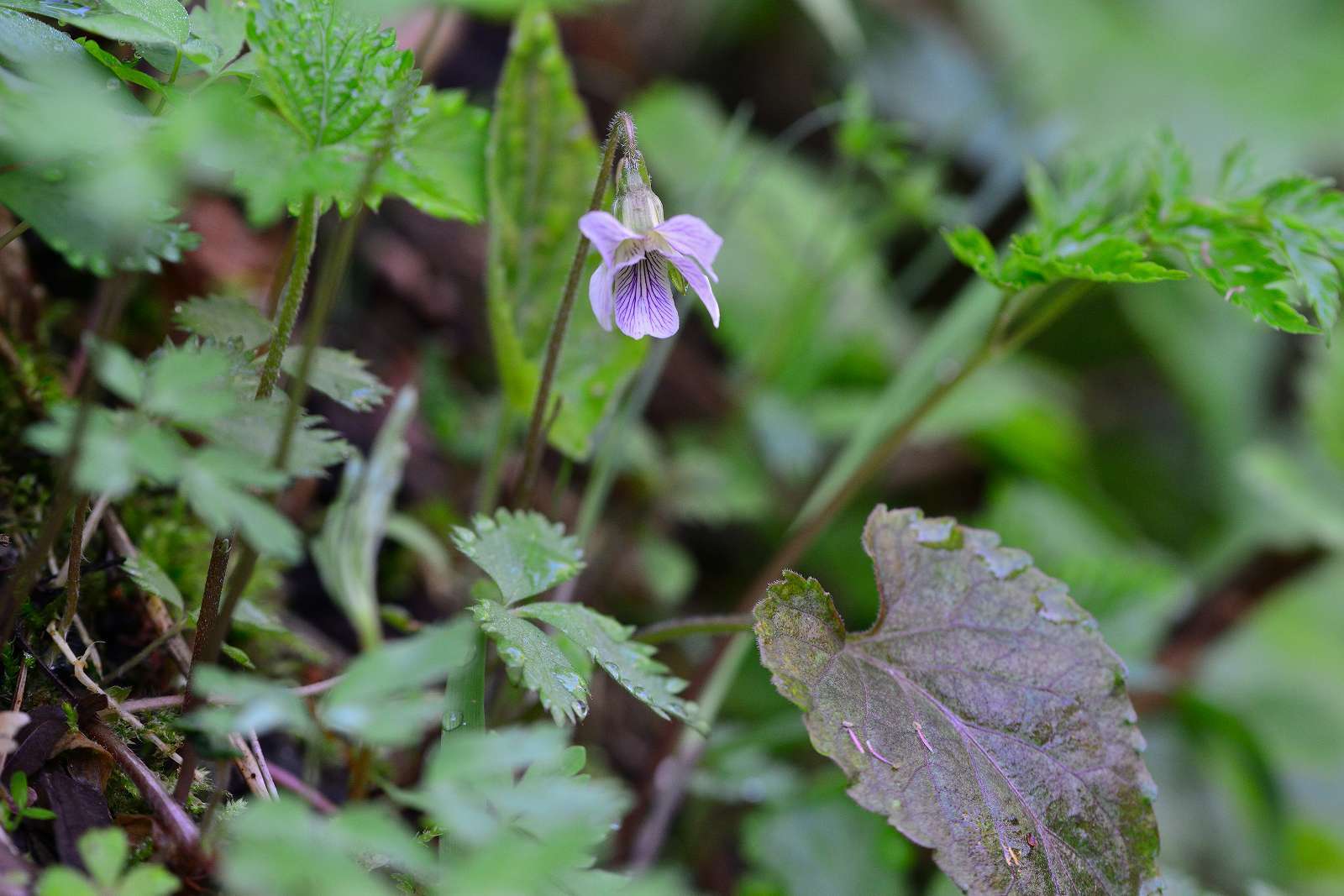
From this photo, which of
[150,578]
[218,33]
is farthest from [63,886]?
[218,33]

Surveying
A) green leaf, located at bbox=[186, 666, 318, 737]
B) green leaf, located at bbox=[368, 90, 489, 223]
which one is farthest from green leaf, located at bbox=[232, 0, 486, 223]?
green leaf, located at bbox=[186, 666, 318, 737]

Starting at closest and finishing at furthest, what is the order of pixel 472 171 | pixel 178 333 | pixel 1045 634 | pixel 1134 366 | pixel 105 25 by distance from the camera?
pixel 105 25 → pixel 1045 634 → pixel 472 171 → pixel 178 333 → pixel 1134 366

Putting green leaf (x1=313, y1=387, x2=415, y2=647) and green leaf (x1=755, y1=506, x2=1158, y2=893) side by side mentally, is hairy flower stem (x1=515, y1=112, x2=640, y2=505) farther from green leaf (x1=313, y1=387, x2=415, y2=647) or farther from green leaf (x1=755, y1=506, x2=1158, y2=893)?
green leaf (x1=755, y1=506, x2=1158, y2=893)

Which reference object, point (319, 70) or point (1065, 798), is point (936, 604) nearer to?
point (1065, 798)

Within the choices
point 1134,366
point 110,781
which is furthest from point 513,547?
point 1134,366

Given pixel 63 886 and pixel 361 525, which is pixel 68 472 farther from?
pixel 361 525

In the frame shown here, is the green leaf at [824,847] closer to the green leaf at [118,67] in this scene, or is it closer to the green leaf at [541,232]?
the green leaf at [541,232]
